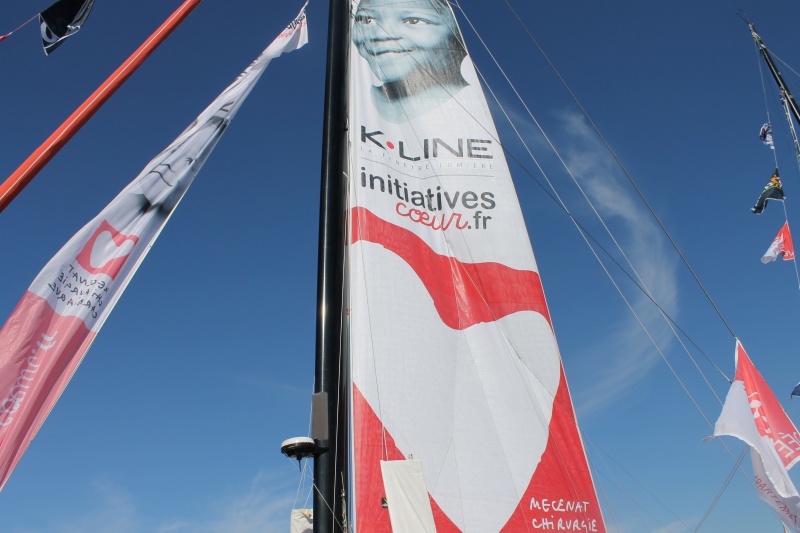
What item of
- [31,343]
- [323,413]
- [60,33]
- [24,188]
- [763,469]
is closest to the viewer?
[24,188]

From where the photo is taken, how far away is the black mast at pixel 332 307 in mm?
5203

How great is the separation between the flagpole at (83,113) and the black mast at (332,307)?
2.18m

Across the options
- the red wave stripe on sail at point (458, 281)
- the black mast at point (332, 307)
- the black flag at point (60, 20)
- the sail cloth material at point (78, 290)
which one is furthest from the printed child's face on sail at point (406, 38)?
the black flag at point (60, 20)

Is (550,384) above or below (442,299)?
below

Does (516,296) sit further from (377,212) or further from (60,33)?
(60,33)

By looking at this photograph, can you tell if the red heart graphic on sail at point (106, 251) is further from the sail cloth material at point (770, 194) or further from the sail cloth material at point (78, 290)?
the sail cloth material at point (770, 194)

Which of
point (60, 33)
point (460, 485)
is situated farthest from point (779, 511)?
point (60, 33)

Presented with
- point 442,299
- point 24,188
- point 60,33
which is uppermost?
point 60,33

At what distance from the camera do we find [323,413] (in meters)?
5.31

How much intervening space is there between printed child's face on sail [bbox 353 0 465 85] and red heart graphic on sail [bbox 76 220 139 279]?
4577 mm

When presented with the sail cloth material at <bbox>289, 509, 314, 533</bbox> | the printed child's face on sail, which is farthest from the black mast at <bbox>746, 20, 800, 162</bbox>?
the sail cloth material at <bbox>289, 509, 314, 533</bbox>

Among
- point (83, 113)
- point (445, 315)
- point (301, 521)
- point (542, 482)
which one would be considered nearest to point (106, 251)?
point (83, 113)

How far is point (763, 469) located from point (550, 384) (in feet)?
6.89

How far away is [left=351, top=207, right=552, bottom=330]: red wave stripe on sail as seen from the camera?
6957 millimetres
